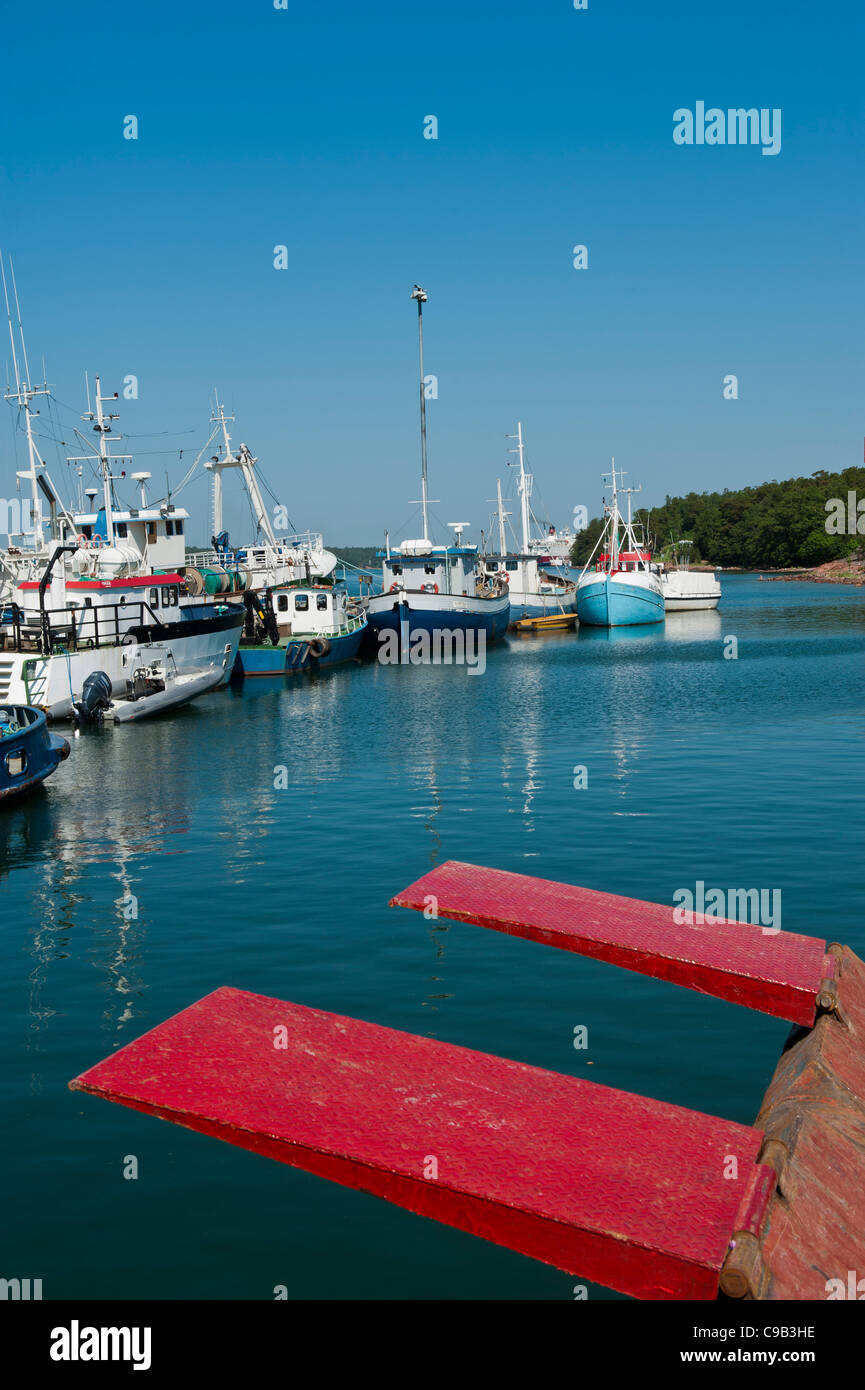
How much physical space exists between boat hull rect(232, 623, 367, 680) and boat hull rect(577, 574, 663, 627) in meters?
28.1

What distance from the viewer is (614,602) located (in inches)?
3063

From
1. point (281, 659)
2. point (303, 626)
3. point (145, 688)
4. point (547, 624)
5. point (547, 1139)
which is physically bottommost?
point (547, 1139)

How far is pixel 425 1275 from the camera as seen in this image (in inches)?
296

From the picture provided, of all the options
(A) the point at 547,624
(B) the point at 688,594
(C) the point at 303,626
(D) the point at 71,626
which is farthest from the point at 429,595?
(B) the point at 688,594

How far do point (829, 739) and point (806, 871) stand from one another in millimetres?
13711

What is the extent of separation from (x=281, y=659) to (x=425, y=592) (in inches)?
524

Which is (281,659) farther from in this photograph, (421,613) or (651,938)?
(651,938)

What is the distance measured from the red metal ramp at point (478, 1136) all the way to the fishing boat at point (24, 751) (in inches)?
624

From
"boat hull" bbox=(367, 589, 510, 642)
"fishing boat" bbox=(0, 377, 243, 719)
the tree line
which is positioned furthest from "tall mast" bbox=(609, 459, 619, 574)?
the tree line

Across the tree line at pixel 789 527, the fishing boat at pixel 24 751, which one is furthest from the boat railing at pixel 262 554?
the tree line at pixel 789 527

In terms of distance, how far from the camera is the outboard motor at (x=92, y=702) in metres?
35.8

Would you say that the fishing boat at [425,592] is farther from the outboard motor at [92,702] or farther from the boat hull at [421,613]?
the outboard motor at [92,702]

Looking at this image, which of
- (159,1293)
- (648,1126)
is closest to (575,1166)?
(648,1126)
